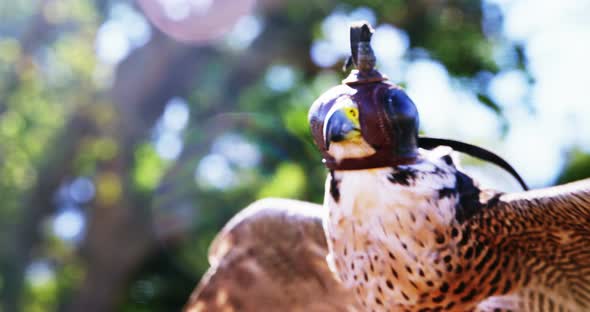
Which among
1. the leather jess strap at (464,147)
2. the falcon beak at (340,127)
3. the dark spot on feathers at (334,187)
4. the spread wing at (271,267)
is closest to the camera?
the falcon beak at (340,127)

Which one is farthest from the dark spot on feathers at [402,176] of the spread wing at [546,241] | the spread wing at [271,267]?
the spread wing at [271,267]

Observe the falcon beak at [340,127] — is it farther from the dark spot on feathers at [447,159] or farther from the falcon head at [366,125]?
the dark spot on feathers at [447,159]

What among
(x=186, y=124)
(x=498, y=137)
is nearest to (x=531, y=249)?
(x=498, y=137)

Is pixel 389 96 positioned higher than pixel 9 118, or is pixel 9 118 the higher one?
pixel 9 118

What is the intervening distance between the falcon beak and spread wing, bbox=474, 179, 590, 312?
0.44 metres

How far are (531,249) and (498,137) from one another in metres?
2.84

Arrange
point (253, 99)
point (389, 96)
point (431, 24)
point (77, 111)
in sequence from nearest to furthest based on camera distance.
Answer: point (389, 96)
point (431, 24)
point (253, 99)
point (77, 111)

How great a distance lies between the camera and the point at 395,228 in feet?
7.19

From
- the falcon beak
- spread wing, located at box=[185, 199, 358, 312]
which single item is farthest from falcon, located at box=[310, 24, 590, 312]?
spread wing, located at box=[185, 199, 358, 312]

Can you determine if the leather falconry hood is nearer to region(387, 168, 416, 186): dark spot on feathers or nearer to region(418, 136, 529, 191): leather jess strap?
region(387, 168, 416, 186): dark spot on feathers

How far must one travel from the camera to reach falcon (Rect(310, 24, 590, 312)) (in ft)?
6.98

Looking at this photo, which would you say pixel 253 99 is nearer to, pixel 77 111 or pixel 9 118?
pixel 77 111

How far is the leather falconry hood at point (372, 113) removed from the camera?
6.91 feet

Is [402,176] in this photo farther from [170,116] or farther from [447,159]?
[170,116]
